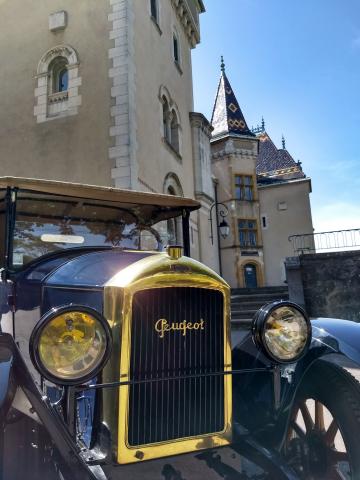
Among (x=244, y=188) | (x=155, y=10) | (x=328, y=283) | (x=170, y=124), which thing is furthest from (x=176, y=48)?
(x=328, y=283)

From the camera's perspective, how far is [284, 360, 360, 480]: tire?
2318mm

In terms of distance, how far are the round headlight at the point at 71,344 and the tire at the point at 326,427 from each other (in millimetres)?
1360

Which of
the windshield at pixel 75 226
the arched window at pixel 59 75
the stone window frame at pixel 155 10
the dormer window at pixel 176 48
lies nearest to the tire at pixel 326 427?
the windshield at pixel 75 226

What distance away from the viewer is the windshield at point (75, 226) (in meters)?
2.93

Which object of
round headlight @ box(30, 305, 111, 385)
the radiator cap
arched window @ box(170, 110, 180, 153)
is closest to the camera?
round headlight @ box(30, 305, 111, 385)

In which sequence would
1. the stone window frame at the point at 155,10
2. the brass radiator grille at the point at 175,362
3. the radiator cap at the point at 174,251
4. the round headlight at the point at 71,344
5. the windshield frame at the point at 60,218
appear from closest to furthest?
1. the round headlight at the point at 71,344
2. the brass radiator grille at the point at 175,362
3. the radiator cap at the point at 174,251
4. the windshield frame at the point at 60,218
5. the stone window frame at the point at 155,10

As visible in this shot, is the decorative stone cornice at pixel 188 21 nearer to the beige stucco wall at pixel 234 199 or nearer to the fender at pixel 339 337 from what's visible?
the beige stucco wall at pixel 234 199

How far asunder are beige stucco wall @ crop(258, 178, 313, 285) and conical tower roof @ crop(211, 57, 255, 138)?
12.6 ft

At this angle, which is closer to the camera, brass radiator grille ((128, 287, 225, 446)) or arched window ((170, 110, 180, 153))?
brass radiator grille ((128, 287, 225, 446))

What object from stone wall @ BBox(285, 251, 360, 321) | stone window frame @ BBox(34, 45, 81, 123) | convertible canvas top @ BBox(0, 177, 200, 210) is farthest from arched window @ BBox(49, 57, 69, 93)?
convertible canvas top @ BBox(0, 177, 200, 210)

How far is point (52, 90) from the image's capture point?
487 inches

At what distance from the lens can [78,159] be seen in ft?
37.3

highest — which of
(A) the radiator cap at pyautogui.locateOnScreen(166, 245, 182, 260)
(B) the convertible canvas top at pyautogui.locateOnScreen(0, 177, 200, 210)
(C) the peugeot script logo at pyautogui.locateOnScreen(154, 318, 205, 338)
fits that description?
(B) the convertible canvas top at pyautogui.locateOnScreen(0, 177, 200, 210)

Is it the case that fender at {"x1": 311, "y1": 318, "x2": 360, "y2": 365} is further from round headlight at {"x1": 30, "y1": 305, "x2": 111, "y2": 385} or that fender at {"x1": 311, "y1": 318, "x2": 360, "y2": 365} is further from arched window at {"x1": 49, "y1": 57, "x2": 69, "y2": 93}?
arched window at {"x1": 49, "y1": 57, "x2": 69, "y2": 93}
